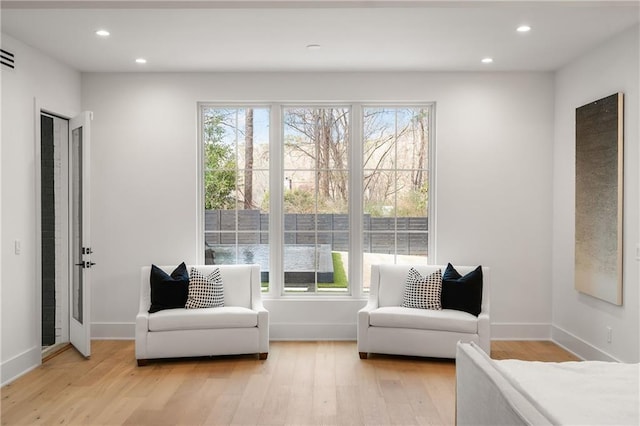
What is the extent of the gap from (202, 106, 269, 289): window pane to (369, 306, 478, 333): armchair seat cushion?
4.64 ft

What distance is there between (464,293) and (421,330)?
0.55 m

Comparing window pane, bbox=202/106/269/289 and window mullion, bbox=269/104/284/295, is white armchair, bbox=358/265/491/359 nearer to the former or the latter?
window mullion, bbox=269/104/284/295

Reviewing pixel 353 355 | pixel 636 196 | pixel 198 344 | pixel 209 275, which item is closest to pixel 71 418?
pixel 198 344

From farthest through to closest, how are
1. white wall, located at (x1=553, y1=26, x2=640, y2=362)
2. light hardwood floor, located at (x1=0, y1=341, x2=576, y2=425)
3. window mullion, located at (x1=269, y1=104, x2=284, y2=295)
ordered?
window mullion, located at (x1=269, y1=104, x2=284, y2=295)
white wall, located at (x1=553, y1=26, x2=640, y2=362)
light hardwood floor, located at (x1=0, y1=341, x2=576, y2=425)

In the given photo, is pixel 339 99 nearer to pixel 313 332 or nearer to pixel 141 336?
pixel 313 332

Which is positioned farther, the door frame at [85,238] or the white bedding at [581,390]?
the door frame at [85,238]

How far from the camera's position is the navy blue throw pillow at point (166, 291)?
15.7 feet

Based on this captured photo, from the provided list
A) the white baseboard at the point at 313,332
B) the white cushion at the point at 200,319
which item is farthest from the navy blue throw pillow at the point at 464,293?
the white cushion at the point at 200,319

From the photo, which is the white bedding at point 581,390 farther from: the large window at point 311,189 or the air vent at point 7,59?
the air vent at point 7,59

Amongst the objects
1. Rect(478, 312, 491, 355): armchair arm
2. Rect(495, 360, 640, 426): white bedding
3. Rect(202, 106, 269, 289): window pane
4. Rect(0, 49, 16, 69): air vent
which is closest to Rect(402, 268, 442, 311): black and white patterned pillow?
Rect(478, 312, 491, 355): armchair arm

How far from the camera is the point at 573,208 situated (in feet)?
16.1

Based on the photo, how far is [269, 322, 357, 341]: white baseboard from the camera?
539 centimetres

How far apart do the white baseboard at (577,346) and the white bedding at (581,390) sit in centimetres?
202

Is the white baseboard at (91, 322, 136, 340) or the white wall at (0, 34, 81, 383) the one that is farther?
the white baseboard at (91, 322, 136, 340)
